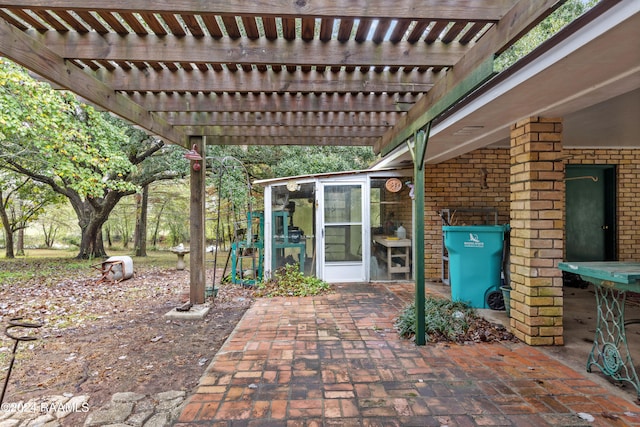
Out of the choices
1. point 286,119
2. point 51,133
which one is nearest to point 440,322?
point 286,119

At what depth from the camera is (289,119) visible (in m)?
3.84

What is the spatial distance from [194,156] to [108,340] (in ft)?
7.47

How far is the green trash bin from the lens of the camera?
3.93 meters

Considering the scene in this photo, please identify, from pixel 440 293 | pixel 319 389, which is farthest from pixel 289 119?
pixel 440 293

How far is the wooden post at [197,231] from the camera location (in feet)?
14.3

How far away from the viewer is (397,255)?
227 inches

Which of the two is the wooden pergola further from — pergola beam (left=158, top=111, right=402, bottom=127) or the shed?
the shed

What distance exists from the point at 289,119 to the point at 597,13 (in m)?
2.88

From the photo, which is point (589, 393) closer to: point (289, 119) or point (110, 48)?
point (289, 119)

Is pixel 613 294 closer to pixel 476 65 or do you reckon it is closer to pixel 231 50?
pixel 476 65

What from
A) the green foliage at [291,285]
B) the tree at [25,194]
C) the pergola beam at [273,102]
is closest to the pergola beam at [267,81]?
the pergola beam at [273,102]

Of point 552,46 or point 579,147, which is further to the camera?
point 579,147

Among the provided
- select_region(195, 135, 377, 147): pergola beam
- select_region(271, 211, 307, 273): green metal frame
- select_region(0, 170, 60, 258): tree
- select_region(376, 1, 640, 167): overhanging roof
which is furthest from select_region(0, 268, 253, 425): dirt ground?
select_region(0, 170, 60, 258): tree

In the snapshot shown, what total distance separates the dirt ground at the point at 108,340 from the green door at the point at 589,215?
5.33 meters
